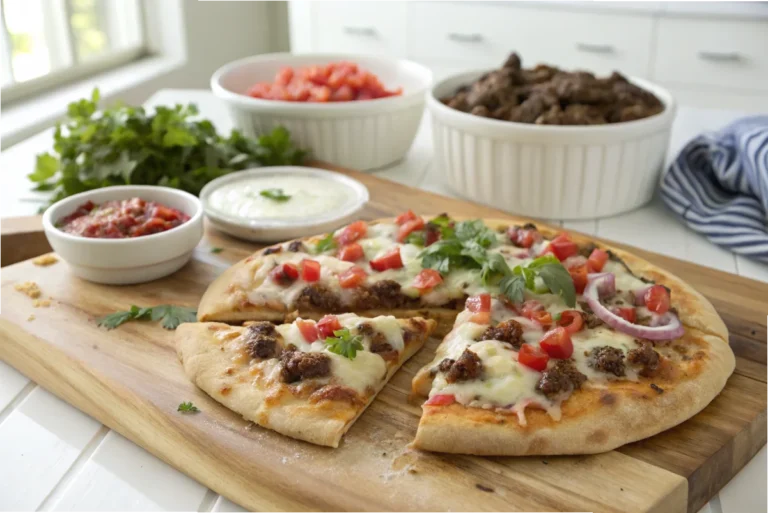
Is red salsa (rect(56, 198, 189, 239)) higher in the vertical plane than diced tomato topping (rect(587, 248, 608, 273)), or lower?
higher

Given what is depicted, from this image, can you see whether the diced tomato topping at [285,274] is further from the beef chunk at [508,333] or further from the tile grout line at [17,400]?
the tile grout line at [17,400]

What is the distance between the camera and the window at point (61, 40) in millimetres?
6785

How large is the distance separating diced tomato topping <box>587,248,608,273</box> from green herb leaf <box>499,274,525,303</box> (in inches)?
14.0

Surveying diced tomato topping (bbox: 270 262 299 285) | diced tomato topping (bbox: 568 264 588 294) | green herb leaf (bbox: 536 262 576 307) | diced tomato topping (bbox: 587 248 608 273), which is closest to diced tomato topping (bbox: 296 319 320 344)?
diced tomato topping (bbox: 270 262 299 285)

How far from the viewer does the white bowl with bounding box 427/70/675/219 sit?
3812 millimetres

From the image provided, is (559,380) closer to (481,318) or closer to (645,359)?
(645,359)

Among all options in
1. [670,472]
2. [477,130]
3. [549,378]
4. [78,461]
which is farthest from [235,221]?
[670,472]

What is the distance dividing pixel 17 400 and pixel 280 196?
1.54m

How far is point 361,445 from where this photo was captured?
2.40 metres

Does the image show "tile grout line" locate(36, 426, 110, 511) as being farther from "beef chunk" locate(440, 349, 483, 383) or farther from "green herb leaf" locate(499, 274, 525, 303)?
"green herb leaf" locate(499, 274, 525, 303)

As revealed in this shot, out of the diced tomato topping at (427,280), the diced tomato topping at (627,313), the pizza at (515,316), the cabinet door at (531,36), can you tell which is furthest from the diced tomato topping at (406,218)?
→ the cabinet door at (531,36)

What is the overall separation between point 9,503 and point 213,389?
0.64 metres

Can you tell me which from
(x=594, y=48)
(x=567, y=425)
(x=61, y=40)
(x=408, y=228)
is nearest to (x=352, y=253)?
(x=408, y=228)

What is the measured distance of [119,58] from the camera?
8.09 meters
